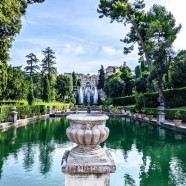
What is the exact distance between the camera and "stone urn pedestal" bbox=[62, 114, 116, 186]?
115 inches

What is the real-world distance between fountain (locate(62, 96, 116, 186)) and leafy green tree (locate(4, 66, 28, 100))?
3099 centimetres

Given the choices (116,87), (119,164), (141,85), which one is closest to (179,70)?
(119,164)

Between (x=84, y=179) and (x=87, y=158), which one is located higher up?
(x=87, y=158)

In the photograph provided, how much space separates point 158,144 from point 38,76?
53098mm

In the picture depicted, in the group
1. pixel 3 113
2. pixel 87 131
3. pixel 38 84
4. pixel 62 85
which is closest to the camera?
pixel 87 131

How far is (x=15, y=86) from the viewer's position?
33.6 metres

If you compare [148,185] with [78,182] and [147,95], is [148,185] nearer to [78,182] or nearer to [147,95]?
[78,182]

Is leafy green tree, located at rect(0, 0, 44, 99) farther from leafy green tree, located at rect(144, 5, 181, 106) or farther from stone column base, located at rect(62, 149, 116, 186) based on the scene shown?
stone column base, located at rect(62, 149, 116, 186)

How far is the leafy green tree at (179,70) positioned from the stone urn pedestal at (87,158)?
2426 cm

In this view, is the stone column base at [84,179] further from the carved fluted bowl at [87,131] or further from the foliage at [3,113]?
the foliage at [3,113]

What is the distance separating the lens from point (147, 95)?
29.5 meters

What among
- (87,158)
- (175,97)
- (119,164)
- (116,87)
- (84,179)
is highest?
(116,87)

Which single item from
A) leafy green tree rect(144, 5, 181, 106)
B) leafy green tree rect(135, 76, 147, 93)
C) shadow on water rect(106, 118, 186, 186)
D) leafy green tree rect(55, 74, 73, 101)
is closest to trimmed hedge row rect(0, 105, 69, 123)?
shadow on water rect(106, 118, 186, 186)

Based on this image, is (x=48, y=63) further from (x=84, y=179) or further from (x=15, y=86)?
(x=84, y=179)
